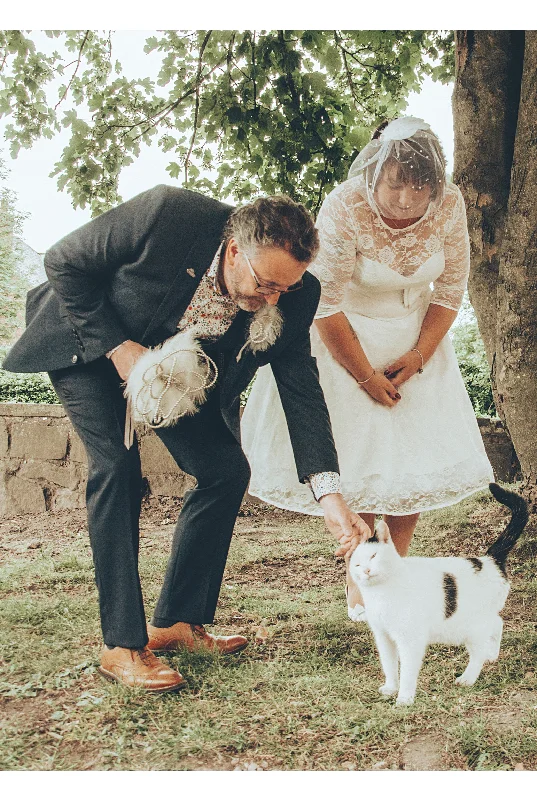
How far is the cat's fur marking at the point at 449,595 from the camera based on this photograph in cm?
218

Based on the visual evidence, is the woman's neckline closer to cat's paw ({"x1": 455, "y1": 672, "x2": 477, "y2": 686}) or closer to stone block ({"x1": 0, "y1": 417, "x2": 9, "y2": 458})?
cat's paw ({"x1": 455, "y1": 672, "x2": 477, "y2": 686})

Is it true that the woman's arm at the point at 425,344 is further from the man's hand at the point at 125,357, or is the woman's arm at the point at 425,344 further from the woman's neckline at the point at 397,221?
the man's hand at the point at 125,357

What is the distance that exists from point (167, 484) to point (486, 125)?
2504 millimetres

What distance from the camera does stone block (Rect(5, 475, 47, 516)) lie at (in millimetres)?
4195

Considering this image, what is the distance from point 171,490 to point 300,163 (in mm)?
1939

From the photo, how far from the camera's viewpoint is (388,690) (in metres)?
2.19

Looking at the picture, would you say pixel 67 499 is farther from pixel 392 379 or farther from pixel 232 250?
pixel 232 250

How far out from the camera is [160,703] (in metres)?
2.13

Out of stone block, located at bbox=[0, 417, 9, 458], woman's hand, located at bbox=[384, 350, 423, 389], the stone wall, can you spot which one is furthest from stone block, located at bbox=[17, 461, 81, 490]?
woman's hand, located at bbox=[384, 350, 423, 389]

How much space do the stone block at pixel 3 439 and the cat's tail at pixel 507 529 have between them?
9.60 feet

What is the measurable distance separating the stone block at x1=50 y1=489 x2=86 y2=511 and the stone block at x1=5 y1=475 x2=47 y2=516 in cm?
7

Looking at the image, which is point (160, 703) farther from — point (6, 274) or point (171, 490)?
point (171, 490)

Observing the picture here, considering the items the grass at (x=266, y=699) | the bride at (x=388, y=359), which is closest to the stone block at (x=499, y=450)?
the grass at (x=266, y=699)

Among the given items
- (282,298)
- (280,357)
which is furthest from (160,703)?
(282,298)
